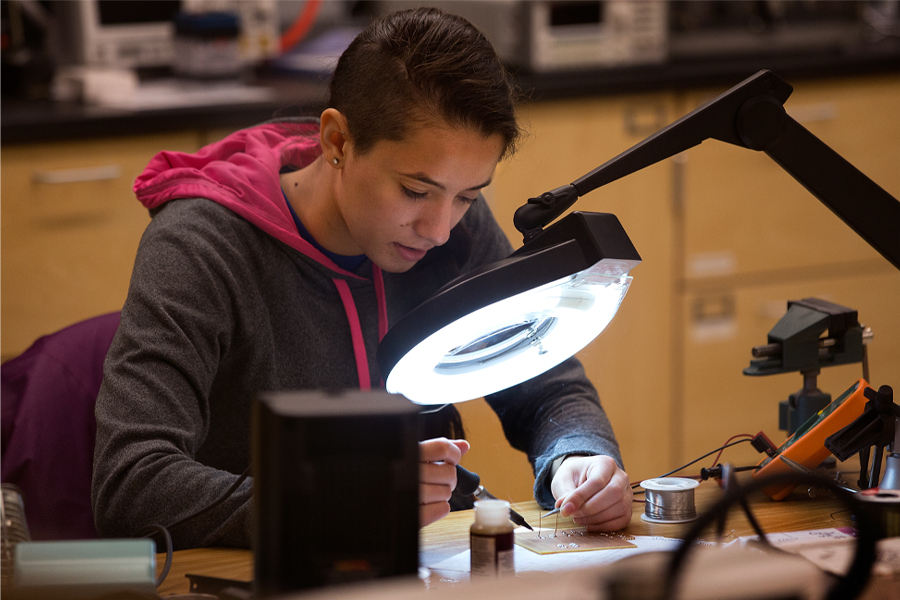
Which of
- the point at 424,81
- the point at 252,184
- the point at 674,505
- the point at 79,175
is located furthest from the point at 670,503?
the point at 79,175

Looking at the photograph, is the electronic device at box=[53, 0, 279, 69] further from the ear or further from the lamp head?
the lamp head

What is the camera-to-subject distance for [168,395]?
42.7 inches

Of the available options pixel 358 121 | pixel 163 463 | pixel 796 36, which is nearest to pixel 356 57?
pixel 358 121

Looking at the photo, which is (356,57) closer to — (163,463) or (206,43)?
(163,463)

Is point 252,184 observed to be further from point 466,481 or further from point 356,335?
point 466,481

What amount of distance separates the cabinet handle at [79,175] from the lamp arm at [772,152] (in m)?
1.47

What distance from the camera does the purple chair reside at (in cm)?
119

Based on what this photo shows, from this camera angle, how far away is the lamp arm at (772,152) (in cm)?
93

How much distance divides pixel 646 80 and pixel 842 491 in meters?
1.93

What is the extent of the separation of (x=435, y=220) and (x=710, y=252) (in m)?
1.64

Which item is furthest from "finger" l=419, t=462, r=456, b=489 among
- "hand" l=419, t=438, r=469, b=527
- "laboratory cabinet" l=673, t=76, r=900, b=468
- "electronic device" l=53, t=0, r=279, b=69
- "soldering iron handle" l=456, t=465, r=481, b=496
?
"electronic device" l=53, t=0, r=279, b=69

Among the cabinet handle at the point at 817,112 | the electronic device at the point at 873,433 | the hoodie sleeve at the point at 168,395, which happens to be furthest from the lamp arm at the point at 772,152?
the cabinet handle at the point at 817,112

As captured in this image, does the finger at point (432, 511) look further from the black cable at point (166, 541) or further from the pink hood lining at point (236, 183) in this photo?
the pink hood lining at point (236, 183)

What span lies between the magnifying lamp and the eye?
0.23m
